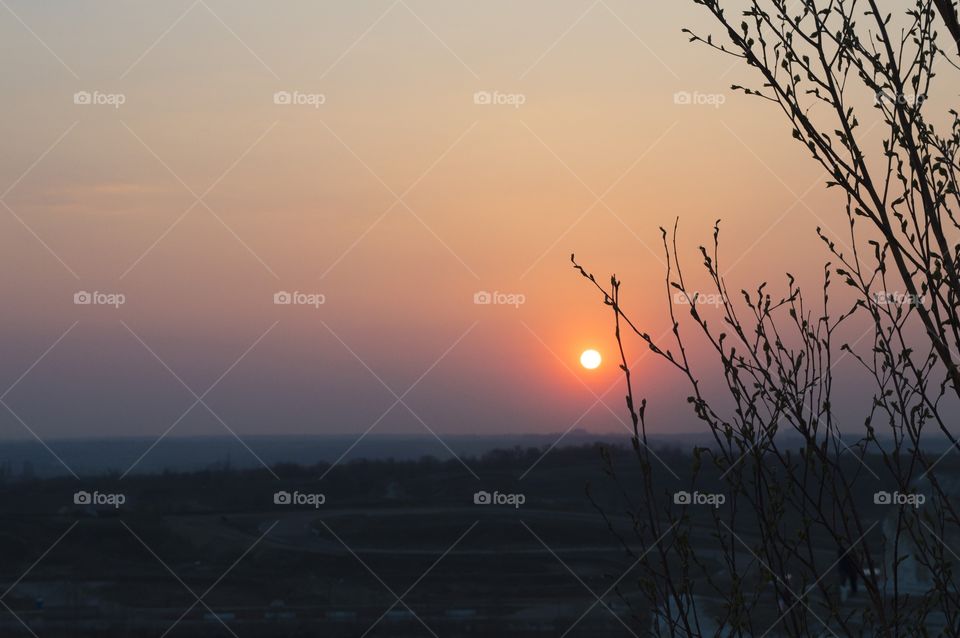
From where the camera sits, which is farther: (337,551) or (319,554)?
(337,551)

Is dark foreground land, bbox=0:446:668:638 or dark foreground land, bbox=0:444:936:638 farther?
dark foreground land, bbox=0:446:668:638

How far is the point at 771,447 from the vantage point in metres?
2.65

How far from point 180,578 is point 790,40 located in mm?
22417

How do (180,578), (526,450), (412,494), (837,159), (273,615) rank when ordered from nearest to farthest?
1. (837,159)
2. (273,615)
3. (180,578)
4. (412,494)
5. (526,450)

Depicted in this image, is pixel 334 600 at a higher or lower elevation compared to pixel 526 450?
lower

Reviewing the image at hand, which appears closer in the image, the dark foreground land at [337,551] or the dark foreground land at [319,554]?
the dark foreground land at [337,551]

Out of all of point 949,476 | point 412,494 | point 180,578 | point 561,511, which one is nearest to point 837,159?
point 180,578

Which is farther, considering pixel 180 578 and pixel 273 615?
pixel 180 578

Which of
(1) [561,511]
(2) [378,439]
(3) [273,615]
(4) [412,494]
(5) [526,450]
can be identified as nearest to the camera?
(3) [273,615]

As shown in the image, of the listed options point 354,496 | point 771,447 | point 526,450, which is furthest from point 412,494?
point 771,447

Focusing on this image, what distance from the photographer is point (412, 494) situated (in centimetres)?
3494

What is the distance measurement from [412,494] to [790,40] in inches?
1312

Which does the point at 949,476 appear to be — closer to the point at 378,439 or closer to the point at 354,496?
the point at 354,496

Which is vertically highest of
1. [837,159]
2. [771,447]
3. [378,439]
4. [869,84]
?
[378,439]
